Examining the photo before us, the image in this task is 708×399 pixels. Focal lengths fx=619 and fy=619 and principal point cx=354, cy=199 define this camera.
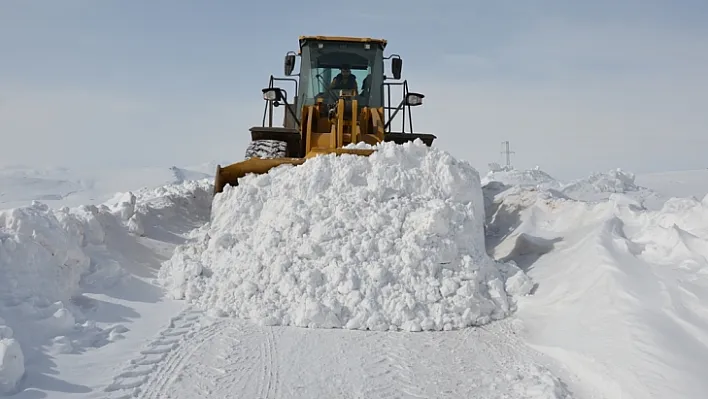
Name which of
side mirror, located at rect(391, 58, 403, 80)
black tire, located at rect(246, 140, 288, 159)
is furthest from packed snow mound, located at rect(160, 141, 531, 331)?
side mirror, located at rect(391, 58, 403, 80)

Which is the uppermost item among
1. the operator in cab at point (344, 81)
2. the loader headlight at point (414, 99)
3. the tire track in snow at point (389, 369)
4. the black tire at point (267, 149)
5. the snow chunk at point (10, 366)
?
the operator in cab at point (344, 81)

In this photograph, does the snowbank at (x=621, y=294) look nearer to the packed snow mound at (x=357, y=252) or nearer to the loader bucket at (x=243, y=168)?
the packed snow mound at (x=357, y=252)

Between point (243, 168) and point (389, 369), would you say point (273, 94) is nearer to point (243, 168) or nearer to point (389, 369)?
point (243, 168)

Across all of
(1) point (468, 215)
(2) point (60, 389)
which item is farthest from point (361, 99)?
(2) point (60, 389)

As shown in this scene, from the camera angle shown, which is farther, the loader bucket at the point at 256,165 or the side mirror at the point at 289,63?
the side mirror at the point at 289,63

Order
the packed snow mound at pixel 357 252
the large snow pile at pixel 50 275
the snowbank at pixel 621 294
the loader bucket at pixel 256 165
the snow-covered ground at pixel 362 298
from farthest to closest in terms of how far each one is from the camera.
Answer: the loader bucket at pixel 256 165
the packed snow mound at pixel 357 252
the large snow pile at pixel 50 275
the snow-covered ground at pixel 362 298
the snowbank at pixel 621 294

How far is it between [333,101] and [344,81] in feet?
1.28

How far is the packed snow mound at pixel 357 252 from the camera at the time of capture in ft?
15.5

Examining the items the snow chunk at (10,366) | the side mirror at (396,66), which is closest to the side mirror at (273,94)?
the side mirror at (396,66)

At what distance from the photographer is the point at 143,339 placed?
4.25 metres

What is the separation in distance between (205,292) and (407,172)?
7.21 ft

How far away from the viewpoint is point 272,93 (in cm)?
868

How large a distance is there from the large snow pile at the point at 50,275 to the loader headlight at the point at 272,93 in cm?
292

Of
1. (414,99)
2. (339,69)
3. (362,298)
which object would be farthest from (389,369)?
(339,69)
